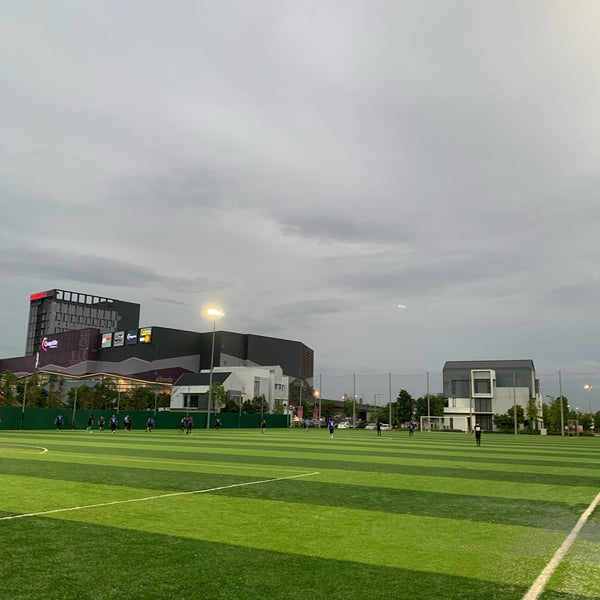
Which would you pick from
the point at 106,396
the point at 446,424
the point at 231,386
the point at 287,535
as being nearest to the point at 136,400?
the point at 106,396

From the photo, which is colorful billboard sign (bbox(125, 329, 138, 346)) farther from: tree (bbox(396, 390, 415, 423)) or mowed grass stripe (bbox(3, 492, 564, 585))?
mowed grass stripe (bbox(3, 492, 564, 585))

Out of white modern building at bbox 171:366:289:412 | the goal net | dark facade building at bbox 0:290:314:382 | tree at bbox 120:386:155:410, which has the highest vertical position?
dark facade building at bbox 0:290:314:382

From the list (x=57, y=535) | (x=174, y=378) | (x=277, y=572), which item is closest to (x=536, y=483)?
(x=277, y=572)

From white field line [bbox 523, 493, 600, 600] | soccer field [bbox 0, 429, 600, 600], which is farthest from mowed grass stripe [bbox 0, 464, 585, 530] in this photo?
white field line [bbox 523, 493, 600, 600]

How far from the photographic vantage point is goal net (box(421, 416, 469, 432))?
3497 inches

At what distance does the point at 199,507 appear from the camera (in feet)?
38.2

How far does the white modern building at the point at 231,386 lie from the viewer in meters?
122

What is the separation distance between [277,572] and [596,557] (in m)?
4.75

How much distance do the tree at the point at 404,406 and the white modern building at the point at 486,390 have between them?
7.87 metres

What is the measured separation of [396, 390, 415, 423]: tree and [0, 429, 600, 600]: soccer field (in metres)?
88.3

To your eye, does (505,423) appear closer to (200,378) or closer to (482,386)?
(482,386)

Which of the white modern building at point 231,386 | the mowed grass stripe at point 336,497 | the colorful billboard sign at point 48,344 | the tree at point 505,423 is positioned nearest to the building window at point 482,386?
the tree at point 505,423

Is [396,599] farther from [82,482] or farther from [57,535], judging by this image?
[82,482]

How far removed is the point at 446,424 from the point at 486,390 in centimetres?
1883
